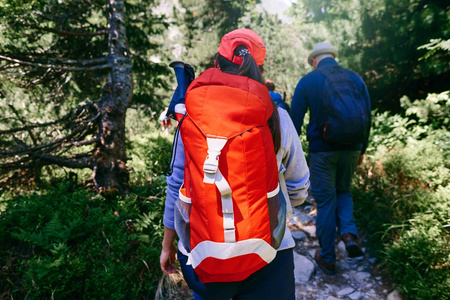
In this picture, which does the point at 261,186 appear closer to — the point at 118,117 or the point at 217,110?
the point at 217,110

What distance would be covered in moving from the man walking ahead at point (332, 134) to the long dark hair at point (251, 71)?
160 cm

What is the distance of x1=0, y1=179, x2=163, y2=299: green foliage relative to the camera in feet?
7.82

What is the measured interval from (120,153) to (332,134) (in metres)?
3.17

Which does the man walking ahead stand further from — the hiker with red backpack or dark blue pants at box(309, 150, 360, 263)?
the hiker with red backpack

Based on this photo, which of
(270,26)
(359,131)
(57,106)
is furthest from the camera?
(270,26)

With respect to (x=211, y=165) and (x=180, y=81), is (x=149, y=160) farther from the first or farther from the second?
(x=211, y=165)

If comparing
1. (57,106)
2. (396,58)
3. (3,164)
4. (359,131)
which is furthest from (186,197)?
(396,58)

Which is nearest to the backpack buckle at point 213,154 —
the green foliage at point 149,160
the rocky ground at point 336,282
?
the rocky ground at point 336,282

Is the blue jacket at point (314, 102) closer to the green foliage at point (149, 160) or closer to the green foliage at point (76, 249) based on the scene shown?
the green foliage at point (76, 249)

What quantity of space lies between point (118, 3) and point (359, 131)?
158 inches

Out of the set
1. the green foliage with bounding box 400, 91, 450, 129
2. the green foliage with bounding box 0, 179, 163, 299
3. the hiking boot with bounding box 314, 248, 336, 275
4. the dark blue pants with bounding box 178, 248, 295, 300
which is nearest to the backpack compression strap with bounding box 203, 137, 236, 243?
the dark blue pants with bounding box 178, 248, 295, 300

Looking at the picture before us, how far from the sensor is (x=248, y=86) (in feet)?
3.95

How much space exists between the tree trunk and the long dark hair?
3104 millimetres

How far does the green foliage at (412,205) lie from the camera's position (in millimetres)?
2564
